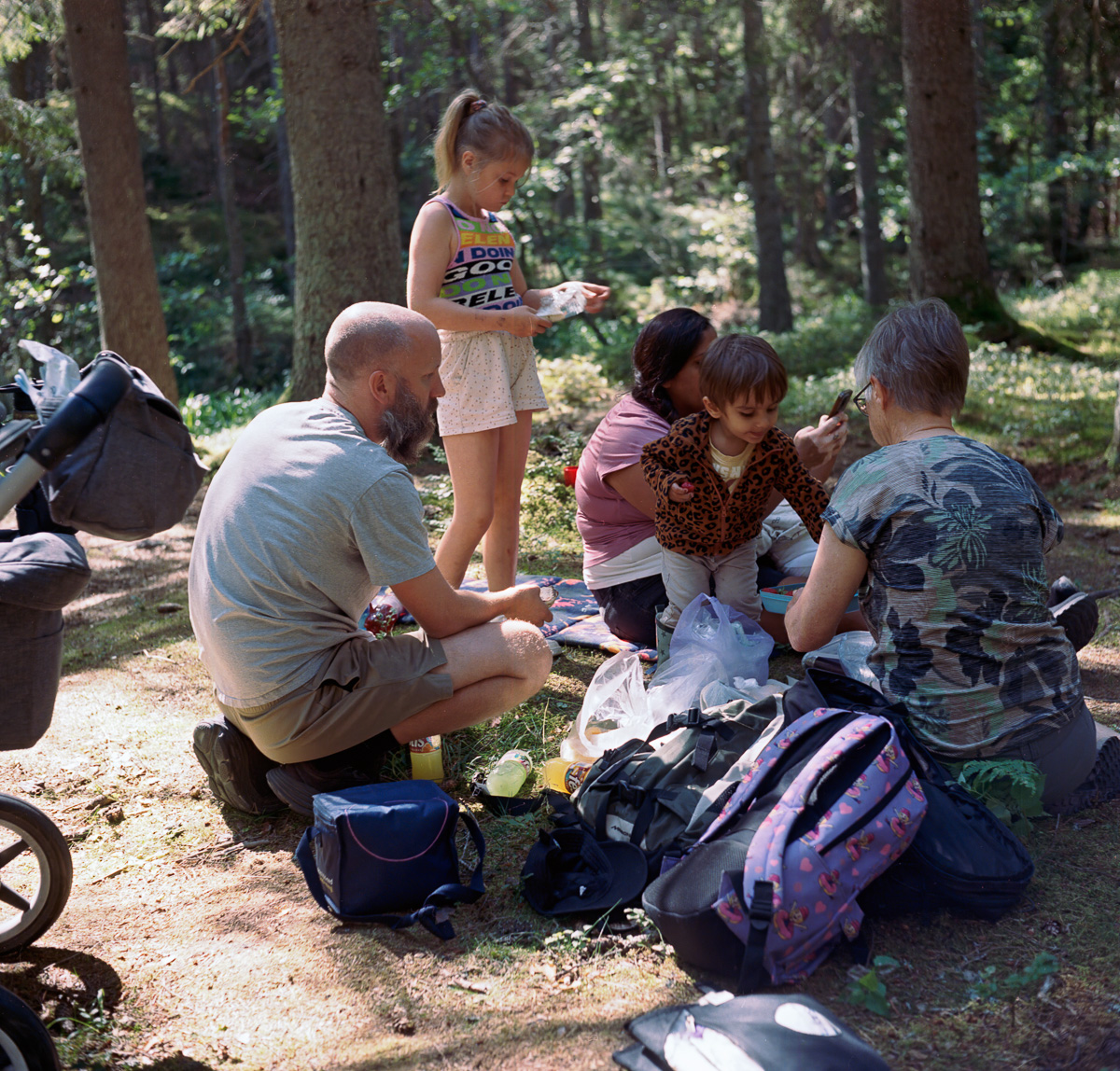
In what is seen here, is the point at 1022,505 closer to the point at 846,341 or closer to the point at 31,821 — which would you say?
the point at 31,821

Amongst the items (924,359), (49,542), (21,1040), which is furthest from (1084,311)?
(21,1040)

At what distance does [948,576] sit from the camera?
8.26ft

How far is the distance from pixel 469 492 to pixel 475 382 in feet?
1.41

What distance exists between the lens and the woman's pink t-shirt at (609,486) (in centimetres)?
396

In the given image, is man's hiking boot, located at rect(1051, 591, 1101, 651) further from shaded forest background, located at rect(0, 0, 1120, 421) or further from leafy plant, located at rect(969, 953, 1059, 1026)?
shaded forest background, located at rect(0, 0, 1120, 421)

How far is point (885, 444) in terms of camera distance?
276cm

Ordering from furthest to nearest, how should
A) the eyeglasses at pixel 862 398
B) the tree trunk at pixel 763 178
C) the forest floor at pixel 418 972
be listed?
1. the tree trunk at pixel 763 178
2. the eyeglasses at pixel 862 398
3. the forest floor at pixel 418 972

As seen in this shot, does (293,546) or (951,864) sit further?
(293,546)

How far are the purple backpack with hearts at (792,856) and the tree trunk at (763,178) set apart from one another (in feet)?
45.0

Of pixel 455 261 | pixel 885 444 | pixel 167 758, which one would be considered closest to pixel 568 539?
pixel 455 261

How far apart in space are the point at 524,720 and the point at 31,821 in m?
1.77

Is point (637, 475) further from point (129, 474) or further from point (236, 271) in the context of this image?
point (236, 271)

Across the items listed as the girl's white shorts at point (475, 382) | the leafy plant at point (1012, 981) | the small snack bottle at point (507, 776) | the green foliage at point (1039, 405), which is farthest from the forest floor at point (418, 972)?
the green foliage at point (1039, 405)

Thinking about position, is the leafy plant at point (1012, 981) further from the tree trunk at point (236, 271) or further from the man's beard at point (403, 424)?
the tree trunk at point (236, 271)
